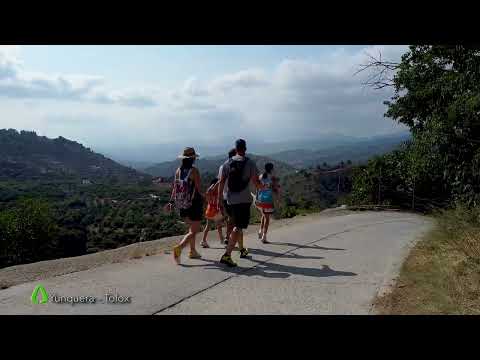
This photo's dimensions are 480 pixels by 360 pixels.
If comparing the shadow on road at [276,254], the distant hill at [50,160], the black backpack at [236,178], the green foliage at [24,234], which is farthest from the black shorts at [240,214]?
the distant hill at [50,160]

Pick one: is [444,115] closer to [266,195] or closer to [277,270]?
[266,195]

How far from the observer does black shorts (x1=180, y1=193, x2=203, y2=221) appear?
668cm

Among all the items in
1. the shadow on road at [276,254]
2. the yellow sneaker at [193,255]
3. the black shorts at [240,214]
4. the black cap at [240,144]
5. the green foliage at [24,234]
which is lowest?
the green foliage at [24,234]

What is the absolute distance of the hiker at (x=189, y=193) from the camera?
6.64 m

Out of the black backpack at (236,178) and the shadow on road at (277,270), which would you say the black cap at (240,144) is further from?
the shadow on road at (277,270)

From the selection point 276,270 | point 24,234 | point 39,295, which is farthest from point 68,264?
point 24,234

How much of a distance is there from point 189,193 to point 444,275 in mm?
3715

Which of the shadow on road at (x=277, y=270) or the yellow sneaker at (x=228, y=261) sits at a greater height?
the yellow sneaker at (x=228, y=261)

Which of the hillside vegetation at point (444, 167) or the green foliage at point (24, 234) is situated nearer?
the hillside vegetation at point (444, 167)

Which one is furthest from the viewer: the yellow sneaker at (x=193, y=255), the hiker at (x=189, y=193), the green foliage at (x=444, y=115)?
the green foliage at (x=444, y=115)

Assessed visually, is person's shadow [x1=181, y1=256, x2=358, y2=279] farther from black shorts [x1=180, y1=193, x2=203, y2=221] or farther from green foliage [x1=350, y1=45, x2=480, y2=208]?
green foliage [x1=350, y1=45, x2=480, y2=208]

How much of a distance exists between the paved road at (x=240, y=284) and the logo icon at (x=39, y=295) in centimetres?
6
